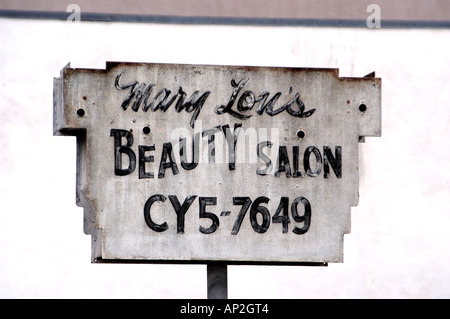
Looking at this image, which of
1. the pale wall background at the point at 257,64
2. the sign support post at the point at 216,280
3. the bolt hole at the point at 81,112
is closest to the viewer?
the bolt hole at the point at 81,112

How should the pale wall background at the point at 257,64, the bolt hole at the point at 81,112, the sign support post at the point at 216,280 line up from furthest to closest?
the pale wall background at the point at 257,64 → the sign support post at the point at 216,280 → the bolt hole at the point at 81,112

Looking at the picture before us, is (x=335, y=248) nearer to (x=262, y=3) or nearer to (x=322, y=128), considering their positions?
(x=322, y=128)

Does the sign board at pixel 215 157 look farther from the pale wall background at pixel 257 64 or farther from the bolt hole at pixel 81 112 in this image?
the pale wall background at pixel 257 64

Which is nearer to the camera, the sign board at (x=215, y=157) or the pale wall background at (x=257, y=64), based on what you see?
the sign board at (x=215, y=157)

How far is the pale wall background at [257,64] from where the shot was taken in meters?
16.3

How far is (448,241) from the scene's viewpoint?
664 inches

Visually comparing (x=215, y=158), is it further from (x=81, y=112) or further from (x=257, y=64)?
(x=257, y=64)

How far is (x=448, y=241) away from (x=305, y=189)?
677 centimetres

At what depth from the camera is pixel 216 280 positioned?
1067cm

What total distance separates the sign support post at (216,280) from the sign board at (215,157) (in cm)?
26

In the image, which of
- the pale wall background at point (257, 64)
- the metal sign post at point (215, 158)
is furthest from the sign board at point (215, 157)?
the pale wall background at point (257, 64)

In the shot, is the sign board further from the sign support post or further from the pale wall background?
the pale wall background

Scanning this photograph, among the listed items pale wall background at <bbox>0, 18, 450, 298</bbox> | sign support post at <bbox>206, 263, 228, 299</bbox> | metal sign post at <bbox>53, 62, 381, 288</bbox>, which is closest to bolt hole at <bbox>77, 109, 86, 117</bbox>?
metal sign post at <bbox>53, 62, 381, 288</bbox>

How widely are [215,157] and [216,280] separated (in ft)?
3.39
